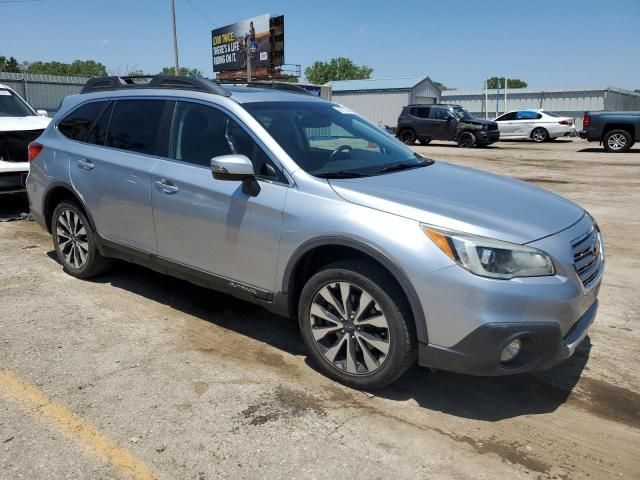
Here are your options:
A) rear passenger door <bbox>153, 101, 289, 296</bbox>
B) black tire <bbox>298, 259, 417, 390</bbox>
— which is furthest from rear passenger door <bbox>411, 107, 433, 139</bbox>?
black tire <bbox>298, 259, 417, 390</bbox>

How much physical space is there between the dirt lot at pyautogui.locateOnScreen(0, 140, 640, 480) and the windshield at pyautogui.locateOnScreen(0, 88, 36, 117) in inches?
202

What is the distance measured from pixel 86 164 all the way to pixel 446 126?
22008 millimetres

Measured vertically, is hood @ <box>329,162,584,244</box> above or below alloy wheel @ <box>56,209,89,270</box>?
above

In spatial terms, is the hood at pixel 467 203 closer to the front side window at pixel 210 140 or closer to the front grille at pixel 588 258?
the front grille at pixel 588 258

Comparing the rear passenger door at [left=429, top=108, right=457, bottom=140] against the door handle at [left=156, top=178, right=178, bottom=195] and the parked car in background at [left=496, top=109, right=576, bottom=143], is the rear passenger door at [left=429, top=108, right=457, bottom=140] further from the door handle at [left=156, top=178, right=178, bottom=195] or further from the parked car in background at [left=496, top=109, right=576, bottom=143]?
the door handle at [left=156, top=178, right=178, bottom=195]

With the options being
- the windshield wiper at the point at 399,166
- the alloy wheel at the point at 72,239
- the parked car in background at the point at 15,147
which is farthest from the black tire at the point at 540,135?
the alloy wheel at the point at 72,239

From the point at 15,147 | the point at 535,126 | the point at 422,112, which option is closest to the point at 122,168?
the point at 15,147

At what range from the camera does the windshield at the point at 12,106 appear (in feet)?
28.9

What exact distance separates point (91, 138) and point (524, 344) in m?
3.96


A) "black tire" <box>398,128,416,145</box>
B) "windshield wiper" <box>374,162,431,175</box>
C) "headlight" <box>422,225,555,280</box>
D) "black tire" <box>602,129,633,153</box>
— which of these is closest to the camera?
"headlight" <box>422,225,555,280</box>

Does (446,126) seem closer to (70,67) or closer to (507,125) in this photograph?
(507,125)

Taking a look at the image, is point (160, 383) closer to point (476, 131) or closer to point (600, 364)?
point (600, 364)

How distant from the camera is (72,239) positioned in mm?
5242

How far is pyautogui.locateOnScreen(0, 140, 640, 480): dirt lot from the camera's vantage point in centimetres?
272
